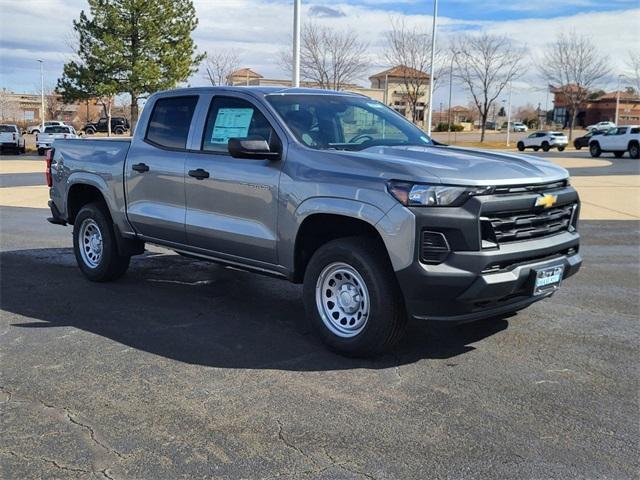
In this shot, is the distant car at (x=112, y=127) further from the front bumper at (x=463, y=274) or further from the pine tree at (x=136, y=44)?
the front bumper at (x=463, y=274)

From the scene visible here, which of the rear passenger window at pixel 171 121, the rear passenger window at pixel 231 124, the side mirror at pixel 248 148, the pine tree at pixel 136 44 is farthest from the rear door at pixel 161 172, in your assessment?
the pine tree at pixel 136 44

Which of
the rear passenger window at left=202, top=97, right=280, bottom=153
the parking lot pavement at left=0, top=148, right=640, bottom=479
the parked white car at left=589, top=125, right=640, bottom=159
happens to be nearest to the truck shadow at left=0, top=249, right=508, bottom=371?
the parking lot pavement at left=0, top=148, right=640, bottom=479

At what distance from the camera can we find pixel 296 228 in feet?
16.2

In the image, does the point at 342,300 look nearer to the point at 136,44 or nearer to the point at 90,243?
the point at 90,243

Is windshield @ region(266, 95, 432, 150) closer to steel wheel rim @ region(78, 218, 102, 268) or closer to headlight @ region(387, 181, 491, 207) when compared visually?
headlight @ region(387, 181, 491, 207)

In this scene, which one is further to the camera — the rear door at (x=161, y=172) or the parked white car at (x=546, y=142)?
the parked white car at (x=546, y=142)

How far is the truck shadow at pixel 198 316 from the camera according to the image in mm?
4855

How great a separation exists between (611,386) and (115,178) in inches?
191

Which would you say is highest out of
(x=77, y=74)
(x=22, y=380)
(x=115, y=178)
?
(x=77, y=74)

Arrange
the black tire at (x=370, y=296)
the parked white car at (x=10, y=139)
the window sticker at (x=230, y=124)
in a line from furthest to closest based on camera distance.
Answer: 1. the parked white car at (x=10, y=139)
2. the window sticker at (x=230, y=124)
3. the black tire at (x=370, y=296)

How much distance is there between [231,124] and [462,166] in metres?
2.16

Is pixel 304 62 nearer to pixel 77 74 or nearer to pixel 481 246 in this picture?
pixel 77 74

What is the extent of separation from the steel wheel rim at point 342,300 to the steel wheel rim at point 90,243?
3153 mm

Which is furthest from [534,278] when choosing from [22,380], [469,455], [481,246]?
[22,380]
